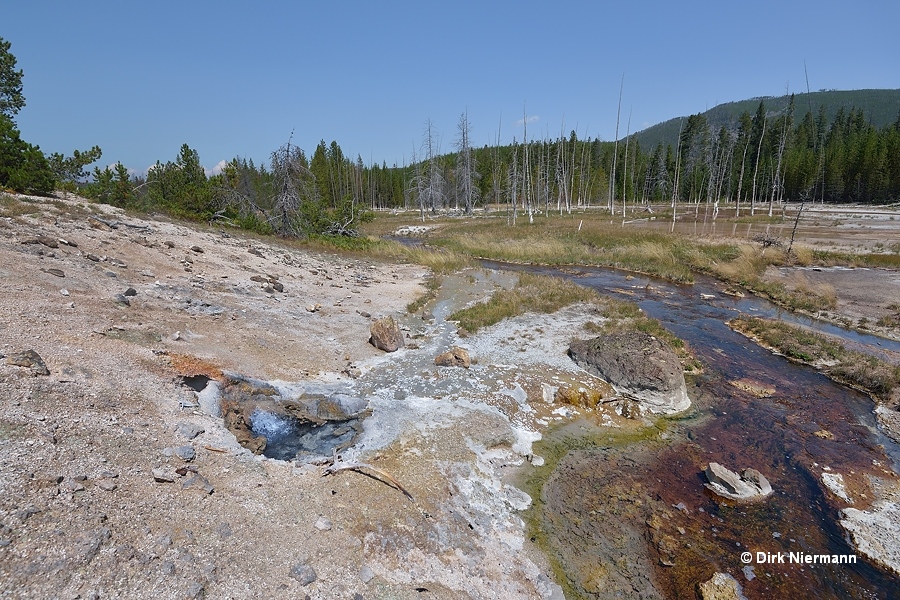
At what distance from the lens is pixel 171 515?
4.74 meters

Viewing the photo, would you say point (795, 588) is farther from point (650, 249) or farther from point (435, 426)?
point (650, 249)

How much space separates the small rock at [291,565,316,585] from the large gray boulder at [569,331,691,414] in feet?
28.2

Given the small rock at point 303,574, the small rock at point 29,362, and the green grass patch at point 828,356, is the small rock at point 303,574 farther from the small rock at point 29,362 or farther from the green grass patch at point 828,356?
the green grass patch at point 828,356

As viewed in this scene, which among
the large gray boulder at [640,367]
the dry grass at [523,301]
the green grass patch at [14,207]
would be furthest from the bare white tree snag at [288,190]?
the large gray boulder at [640,367]

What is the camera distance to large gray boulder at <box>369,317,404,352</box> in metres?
12.1

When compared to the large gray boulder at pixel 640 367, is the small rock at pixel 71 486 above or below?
above

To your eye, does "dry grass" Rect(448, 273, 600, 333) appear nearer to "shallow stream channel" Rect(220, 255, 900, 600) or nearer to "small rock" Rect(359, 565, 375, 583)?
"shallow stream channel" Rect(220, 255, 900, 600)

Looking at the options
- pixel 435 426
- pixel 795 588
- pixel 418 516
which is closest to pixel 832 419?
pixel 795 588

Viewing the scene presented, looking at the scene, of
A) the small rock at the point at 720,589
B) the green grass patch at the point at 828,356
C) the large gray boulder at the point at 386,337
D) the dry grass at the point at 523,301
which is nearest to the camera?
the small rock at the point at 720,589

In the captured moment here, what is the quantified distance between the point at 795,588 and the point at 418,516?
5364mm

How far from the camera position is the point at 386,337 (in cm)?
1217

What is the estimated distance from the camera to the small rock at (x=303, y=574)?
14.9ft

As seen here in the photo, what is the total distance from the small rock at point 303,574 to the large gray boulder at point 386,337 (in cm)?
749

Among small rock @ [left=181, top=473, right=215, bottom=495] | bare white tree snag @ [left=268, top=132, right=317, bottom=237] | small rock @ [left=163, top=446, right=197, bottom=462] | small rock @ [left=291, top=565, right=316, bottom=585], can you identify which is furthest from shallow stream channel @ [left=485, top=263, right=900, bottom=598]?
bare white tree snag @ [left=268, top=132, right=317, bottom=237]
